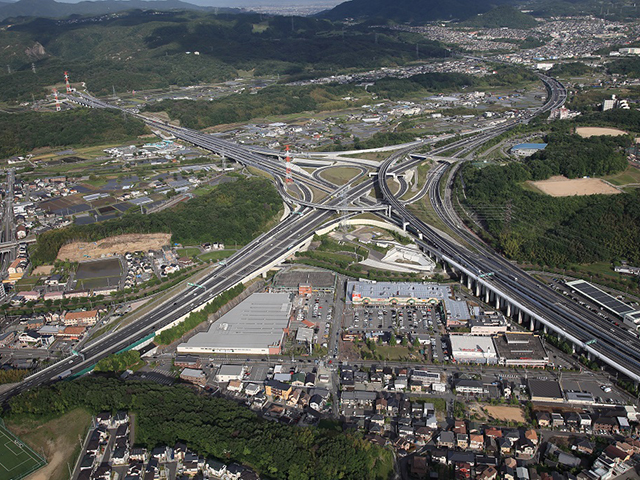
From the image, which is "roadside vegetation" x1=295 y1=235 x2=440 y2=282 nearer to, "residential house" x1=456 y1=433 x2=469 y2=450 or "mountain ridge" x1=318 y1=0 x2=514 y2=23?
"residential house" x1=456 y1=433 x2=469 y2=450

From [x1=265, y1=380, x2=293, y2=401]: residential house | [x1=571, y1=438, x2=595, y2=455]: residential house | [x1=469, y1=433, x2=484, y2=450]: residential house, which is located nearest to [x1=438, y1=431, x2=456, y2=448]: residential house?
[x1=469, y1=433, x2=484, y2=450]: residential house

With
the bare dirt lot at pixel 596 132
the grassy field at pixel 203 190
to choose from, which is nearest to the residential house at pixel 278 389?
the grassy field at pixel 203 190

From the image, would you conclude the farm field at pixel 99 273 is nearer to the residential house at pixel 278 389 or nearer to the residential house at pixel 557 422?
Answer: the residential house at pixel 278 389

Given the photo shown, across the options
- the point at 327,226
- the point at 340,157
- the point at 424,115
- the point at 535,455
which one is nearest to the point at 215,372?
the point at 535,455

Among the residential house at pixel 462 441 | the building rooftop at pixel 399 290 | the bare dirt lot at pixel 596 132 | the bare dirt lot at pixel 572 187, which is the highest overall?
the bare dirt lot at pixel 596 132

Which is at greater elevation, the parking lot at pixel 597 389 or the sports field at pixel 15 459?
the parking lot at pixel 597 389

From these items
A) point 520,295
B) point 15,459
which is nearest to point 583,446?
point 520,295
